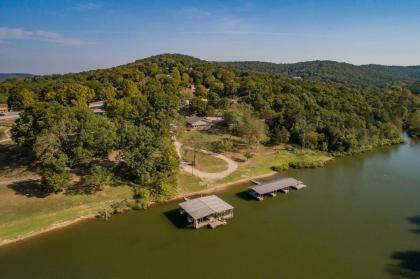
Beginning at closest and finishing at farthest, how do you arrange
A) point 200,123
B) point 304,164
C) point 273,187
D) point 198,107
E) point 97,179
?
point 97,179 < point 273,187 < point 304,164 < point 200,123 < point 198,107

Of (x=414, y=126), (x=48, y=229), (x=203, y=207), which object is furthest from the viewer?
(x=414, y=126)

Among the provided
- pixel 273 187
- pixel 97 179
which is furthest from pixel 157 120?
pixel 273 187

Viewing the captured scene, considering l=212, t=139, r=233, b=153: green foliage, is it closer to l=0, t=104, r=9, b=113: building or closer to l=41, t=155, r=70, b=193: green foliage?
l=41, t=155, r=70, b=193: green foliage

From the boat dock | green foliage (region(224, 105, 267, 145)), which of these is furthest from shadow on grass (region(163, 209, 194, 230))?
green foliage (region(224, 105, 267, 145))

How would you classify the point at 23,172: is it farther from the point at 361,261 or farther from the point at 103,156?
the point at 361,261

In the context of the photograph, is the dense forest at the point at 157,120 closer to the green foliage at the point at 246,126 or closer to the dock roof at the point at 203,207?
the green foliage at the point at 246,126

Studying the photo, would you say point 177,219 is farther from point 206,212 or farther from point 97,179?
point 97,179
